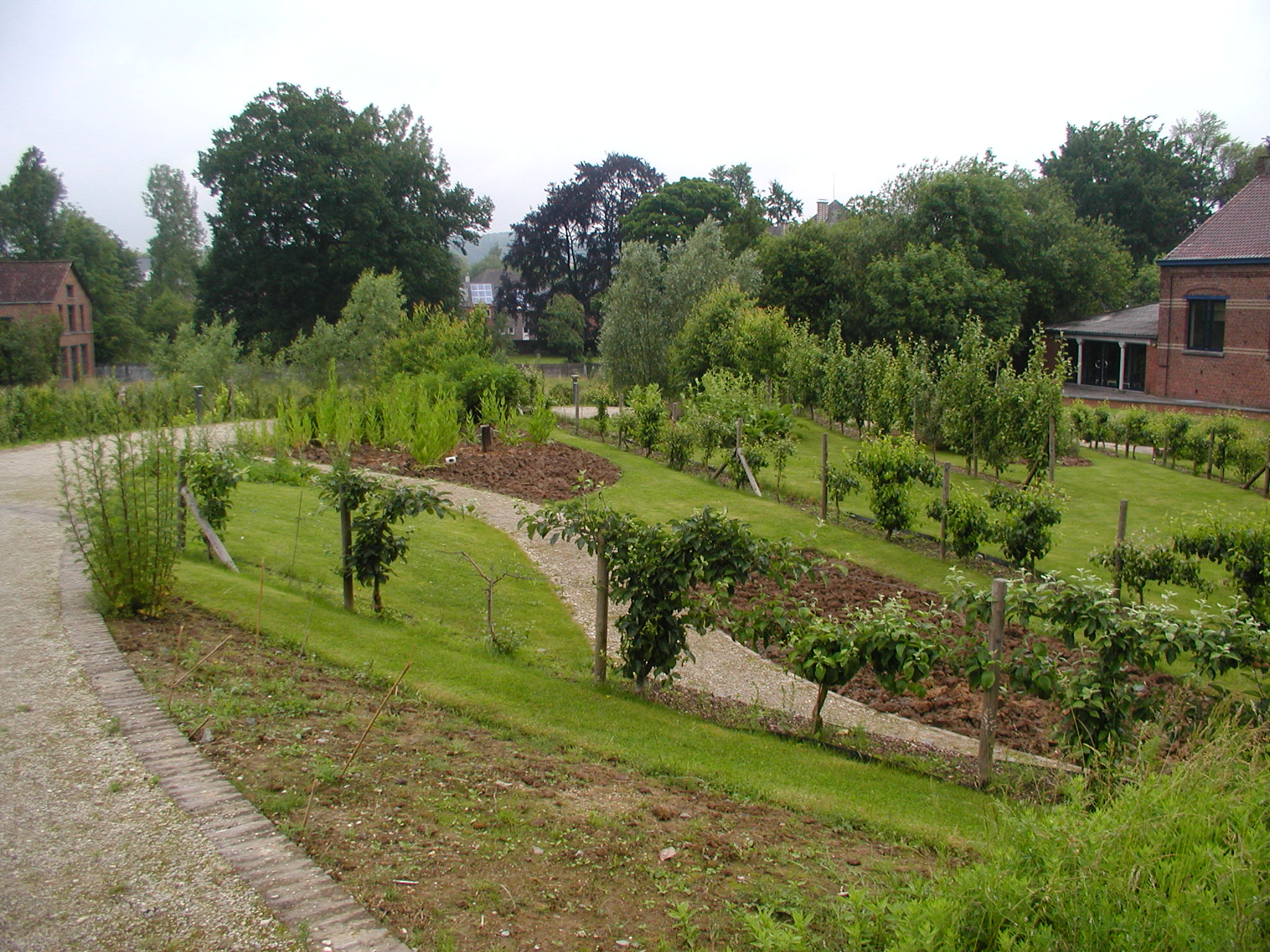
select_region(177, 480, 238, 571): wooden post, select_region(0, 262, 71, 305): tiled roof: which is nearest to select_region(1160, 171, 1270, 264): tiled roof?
select_region(177, 480, 238, 571): wooden post

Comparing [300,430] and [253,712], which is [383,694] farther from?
[300,430]

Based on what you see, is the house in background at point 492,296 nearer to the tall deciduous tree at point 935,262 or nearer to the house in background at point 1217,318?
the tall deciduous tree at point 935,262

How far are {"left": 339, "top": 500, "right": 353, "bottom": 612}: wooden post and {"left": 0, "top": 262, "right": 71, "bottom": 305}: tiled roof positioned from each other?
45.5 metres

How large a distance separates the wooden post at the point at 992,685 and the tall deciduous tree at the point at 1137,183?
59.2 metres

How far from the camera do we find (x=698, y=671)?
28.7ft

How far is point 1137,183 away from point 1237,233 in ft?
83.0

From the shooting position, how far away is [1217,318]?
35.1m

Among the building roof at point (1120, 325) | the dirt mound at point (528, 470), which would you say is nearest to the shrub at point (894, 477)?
the dirt mound at point (528, 470)

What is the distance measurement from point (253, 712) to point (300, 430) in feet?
40.5

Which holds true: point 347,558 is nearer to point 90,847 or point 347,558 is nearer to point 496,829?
point 90,847

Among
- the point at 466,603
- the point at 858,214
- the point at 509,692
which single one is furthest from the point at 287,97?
the point at 509,692

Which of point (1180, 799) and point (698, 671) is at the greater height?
point (1180, 799)

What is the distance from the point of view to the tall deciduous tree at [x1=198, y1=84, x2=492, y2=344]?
142 ft

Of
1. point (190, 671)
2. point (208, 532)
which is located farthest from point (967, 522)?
point (190, 671)
